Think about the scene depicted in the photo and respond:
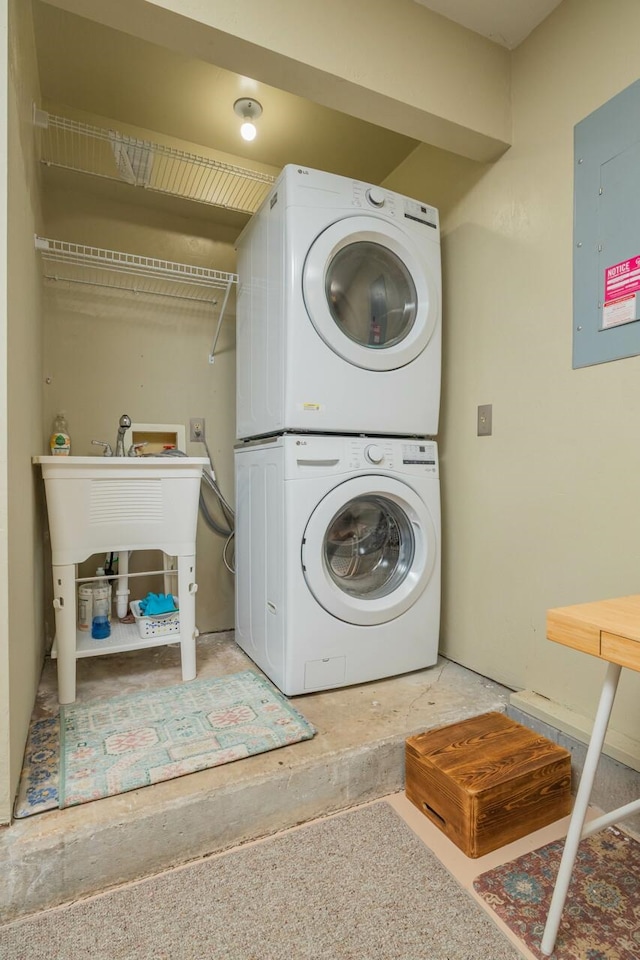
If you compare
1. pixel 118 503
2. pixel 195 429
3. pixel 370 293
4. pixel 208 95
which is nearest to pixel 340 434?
pixel 370 293

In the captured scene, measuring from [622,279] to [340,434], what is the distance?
944mm

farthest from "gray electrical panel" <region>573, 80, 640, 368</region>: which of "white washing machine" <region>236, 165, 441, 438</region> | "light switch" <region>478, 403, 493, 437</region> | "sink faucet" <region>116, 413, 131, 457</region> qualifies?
"sink faucet" <region>116, 413, 131, 457</region>

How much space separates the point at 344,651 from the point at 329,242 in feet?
4.50

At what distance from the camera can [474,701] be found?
5.31 ft

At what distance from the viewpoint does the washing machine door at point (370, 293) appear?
64.2 inches

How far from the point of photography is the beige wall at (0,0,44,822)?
3.53 ft

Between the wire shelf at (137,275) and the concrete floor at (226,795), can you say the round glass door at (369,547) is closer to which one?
the concrete floor at (226,795)

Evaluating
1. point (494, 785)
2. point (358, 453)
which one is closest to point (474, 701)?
point (494, 785)

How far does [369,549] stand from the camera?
1.87 m

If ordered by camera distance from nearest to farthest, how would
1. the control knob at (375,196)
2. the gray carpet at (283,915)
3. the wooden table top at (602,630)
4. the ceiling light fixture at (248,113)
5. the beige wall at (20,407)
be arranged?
1. the wooden table top at (602,630)
2. the gray carpet at (283,915)
3. the beige wall at (20,407)
4. the control knob at (375,196)
5. the ceiling light fixture at (248,113)

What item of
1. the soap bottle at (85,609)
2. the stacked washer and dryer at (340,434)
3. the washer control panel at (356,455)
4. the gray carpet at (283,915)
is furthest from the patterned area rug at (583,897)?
the soap bottle at (85,609)

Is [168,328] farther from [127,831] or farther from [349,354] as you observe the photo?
[127,831]

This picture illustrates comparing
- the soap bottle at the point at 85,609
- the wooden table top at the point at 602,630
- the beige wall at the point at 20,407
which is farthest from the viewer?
the soap bottle at the point at 85,609

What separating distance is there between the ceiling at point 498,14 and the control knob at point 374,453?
1422mm
